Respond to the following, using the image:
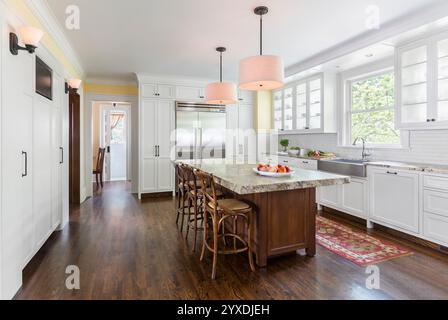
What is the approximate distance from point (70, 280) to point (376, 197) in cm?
365

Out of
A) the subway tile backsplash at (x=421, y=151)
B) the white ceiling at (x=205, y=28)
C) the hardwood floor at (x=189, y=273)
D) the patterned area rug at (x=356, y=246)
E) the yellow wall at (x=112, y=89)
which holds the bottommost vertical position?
the hardwood floor at (x=189, y=273)

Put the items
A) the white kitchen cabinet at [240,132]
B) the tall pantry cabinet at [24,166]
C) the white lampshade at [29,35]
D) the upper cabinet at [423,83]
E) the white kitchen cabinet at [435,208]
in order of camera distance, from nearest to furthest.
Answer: the tall pantry cabinet at [24,166], the white lampshade at [29,35], the white kitchen cabinet at [435,208], the upper cabinet at [423,83], the white kitchen cabinet at [240,132]

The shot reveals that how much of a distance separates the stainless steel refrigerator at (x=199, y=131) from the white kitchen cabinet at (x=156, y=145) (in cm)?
22

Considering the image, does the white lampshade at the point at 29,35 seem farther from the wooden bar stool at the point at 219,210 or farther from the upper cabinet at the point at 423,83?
the upper cabinet at the point at 423,83

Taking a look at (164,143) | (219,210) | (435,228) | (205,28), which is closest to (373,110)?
(435,228)

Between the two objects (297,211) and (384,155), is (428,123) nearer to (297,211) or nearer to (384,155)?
(384,155)

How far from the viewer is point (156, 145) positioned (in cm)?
579

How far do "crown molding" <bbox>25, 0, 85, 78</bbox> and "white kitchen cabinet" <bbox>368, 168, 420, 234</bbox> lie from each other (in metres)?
4.37

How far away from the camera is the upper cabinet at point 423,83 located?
117 inches

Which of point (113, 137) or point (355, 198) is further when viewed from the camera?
point (113, 137)

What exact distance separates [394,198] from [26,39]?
422cm

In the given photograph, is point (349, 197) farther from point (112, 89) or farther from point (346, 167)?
point (112, 89)

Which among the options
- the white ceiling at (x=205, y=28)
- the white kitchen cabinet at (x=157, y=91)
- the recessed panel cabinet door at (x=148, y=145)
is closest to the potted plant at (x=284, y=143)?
the white ceiling at (x=205, y=28)
